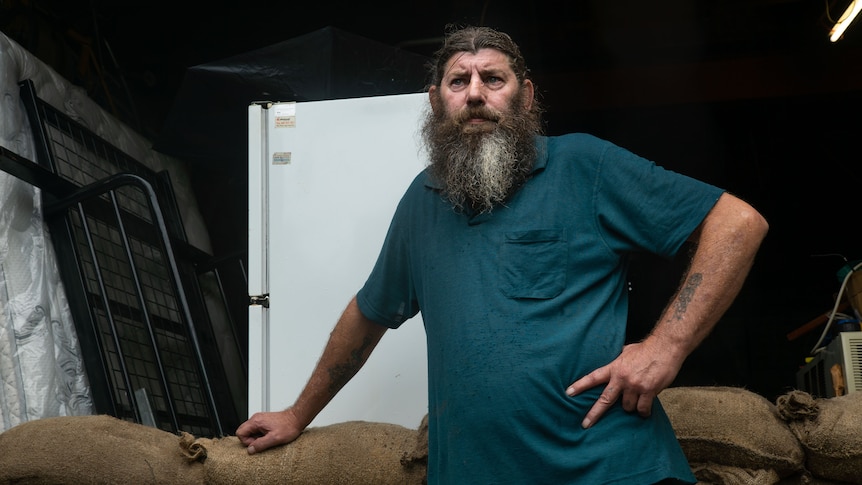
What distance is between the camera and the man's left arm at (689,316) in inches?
79.0

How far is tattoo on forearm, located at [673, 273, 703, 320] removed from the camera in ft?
6.73

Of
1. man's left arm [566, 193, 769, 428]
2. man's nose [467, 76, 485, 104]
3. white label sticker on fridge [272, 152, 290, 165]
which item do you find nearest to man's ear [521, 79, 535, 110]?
man's nose [467, 76, 485, 104]

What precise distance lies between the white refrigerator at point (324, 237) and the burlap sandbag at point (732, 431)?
90cm

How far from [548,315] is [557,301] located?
0.04 meters

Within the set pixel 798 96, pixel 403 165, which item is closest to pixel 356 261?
pixel 403 165

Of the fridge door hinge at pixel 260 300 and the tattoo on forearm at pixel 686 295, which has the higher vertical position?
the tattoo on forearm at pixel 686 295

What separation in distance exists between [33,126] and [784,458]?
9.86 ft

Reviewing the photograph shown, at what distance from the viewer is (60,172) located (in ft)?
13.1

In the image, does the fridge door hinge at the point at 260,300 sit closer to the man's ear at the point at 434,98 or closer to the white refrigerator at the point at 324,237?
the white refrigerator at the point at 324,237

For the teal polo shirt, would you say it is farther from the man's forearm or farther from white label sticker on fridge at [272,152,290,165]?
white label sticker on fridge at [272,152,290,165]

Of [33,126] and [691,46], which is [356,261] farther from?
[691,46]

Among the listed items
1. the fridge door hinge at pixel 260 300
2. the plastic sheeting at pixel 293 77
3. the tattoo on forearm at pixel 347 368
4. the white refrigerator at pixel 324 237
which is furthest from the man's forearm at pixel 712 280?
the plastic sheeting at pixel 293 77

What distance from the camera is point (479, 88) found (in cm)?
252

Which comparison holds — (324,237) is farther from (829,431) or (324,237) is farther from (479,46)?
(829,431)
